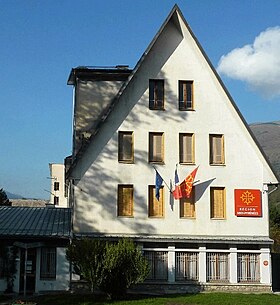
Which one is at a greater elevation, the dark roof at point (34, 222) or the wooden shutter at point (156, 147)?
the wooden shutter at point (156, 147)

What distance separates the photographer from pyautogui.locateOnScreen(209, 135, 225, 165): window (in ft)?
98.6

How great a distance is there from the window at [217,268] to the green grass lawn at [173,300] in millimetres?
1955

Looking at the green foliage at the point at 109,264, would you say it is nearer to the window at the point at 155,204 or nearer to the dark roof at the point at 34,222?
the dark roof at the point at 34,222

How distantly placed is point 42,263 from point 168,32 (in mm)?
14547

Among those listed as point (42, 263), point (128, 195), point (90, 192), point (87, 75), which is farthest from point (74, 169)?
point (87, 75)

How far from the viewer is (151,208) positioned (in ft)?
95.4

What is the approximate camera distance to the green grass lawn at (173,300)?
23578 millimetres

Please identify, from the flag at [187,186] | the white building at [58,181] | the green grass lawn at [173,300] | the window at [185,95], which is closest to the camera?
the green grass lawn at [173,300]

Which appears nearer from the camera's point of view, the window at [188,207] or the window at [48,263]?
the window at [48,263]

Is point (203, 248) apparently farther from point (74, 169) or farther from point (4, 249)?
point (4, 249)

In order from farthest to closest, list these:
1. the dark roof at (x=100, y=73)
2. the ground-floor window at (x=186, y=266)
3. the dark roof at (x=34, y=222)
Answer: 1. the dark roof at (x=100, y=73)
2. the ground-floor window at (x=186, y=266)
3. the dark roof at (x=34, y=222)

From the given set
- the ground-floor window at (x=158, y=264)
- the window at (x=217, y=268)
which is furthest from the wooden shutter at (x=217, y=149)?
the ground-floor window at (x=158, y=264)

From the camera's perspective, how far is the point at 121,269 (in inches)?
962

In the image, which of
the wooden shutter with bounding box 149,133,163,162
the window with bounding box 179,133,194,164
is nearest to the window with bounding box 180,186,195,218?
the window with bounding box 179,133,194,164
